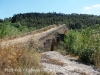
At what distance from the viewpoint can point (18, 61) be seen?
17.3ft

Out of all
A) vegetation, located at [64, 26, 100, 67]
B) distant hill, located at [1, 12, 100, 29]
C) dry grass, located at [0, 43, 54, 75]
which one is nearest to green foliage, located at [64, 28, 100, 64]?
vegetation, located at [64, 26, 100, 67]

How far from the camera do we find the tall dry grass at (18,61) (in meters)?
4.71

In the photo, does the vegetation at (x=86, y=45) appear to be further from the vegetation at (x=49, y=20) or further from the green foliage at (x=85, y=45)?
the vegetation at (x=49, y=20)

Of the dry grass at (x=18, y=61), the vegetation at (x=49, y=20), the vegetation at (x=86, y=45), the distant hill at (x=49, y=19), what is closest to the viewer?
the dry grass at (x=18, y=61)

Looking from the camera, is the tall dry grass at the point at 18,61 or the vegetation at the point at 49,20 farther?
the vegetation at the point at 49,20

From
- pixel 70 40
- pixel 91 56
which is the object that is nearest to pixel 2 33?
pixel 70 40

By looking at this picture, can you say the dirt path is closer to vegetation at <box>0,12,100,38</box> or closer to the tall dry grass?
the tall dry grass

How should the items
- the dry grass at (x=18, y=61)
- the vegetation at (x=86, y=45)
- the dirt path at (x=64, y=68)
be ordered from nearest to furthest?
the dry grass at (x=18, y=61), the dirt path at (x=64, y=68), the vegetation at (x=86, y=45)

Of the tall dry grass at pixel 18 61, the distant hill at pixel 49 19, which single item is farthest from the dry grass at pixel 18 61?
the distant hill at pixel 49 19

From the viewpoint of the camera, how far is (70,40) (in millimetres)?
11391

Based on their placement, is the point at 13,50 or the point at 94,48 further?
the point at 94,48

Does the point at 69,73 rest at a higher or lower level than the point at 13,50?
lower

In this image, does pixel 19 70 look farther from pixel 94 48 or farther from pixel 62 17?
pixel 62 17

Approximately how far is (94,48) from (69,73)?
3.23m
